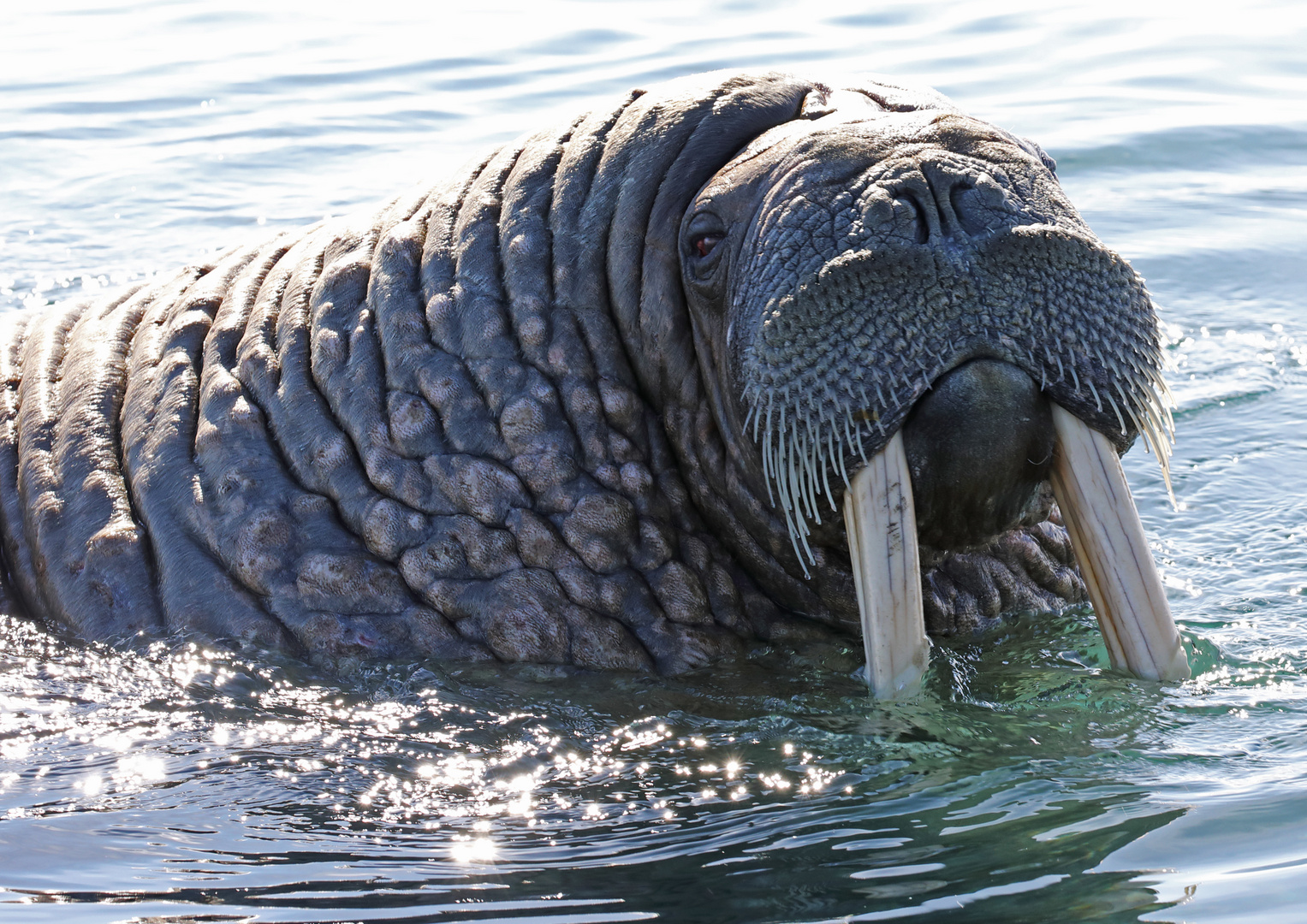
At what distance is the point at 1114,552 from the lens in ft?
13.9

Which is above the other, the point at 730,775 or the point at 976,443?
the point at 976,443

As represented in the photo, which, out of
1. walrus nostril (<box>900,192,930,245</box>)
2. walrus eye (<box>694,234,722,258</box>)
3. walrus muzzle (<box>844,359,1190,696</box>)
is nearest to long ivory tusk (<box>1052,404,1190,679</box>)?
walrus muzzle (<box>844,359,1190,696</box>)

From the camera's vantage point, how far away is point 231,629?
4.82m

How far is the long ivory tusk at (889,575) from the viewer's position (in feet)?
13.8

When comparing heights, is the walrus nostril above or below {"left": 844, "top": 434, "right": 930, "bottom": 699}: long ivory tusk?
above

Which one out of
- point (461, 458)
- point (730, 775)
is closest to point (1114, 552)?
point (730, 775)

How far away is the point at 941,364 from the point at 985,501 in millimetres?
466

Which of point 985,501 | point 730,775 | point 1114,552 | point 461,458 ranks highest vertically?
point 461,458

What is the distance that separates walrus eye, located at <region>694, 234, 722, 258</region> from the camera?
15.4 ft

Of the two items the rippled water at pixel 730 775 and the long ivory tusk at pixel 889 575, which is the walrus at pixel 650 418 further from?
the rippled water at pixel 730 775

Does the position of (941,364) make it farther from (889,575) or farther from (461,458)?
(461,458)

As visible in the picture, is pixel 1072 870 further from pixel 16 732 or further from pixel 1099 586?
pixel 16 732

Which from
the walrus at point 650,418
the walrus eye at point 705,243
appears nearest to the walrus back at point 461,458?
the walrus at point 650,418

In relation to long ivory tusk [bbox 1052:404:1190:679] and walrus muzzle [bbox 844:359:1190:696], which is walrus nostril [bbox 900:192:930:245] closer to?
walrus muzzle [bbox 844:359:1190:696]
